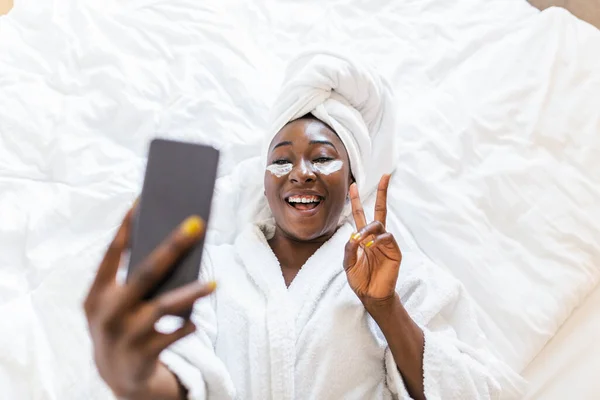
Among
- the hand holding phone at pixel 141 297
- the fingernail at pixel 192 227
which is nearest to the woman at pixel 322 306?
the hand holding phone at pixel 141 297

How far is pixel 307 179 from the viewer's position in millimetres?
1108

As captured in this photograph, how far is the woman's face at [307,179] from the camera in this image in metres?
1.12

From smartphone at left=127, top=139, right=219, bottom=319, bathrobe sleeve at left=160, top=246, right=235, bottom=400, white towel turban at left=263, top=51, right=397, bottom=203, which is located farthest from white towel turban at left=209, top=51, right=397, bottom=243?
smartphone at left=127, top=139, right=219, bottom=319

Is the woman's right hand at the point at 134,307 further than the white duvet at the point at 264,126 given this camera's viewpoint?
No

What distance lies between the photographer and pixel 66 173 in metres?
1.31

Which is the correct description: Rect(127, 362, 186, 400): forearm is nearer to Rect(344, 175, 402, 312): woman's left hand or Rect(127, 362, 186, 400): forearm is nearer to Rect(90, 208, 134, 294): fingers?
Rect(90, 208, 134, 294): fingers

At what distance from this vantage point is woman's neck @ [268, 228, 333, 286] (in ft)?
3.84

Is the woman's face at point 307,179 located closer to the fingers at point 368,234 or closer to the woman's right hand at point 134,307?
the fingers at point 368,234

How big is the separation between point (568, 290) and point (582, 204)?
Answer: 218 mm

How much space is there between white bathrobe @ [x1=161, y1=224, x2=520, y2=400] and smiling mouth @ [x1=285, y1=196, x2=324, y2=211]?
0.31 feet

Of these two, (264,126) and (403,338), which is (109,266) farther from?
(264,126)

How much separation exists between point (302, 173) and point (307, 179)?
15mm

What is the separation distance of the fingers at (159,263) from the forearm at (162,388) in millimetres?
175

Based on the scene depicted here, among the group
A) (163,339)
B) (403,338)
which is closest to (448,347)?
(403,338)
